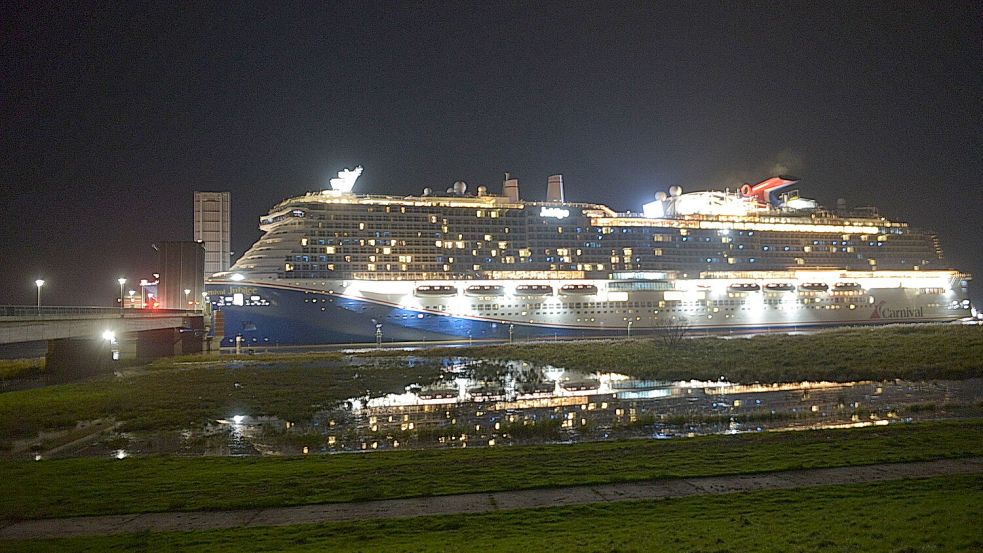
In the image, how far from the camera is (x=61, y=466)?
1311 cm

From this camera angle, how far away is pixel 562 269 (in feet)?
223

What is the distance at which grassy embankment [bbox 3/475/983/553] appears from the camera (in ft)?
25.4

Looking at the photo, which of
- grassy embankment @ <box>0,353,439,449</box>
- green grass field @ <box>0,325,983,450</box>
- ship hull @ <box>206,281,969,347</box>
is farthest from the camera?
ship hull @ <box>206,281,969,347</box>

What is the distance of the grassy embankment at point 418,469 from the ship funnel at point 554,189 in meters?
60.9

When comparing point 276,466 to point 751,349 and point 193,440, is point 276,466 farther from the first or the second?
point 751,349

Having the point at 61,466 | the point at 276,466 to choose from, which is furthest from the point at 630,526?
the point at 61,466

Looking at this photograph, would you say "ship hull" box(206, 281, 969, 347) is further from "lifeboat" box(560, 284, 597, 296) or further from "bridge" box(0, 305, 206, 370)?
"bridge" box(0, 305, 206, 370)

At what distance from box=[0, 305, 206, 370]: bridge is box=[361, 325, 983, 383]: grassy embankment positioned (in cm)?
1535

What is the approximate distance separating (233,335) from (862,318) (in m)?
69.2

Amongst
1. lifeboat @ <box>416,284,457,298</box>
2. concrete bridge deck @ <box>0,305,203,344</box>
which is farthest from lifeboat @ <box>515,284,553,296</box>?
concrete bridge deck @ <box>0,305,203,344</box>

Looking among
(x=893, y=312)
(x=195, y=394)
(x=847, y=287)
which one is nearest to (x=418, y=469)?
(x=195, y=394)

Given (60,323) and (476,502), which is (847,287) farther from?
(476,502)

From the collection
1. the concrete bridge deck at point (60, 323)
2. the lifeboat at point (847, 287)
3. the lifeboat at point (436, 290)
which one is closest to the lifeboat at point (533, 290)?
the lifeboat at point (436, 290)

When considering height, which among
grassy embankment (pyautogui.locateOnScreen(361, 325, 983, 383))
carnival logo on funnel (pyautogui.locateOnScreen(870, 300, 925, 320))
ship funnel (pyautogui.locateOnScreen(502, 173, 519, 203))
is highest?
ship funnel (pyautogui.locateOnScreen(502, 173, 519, 203))
